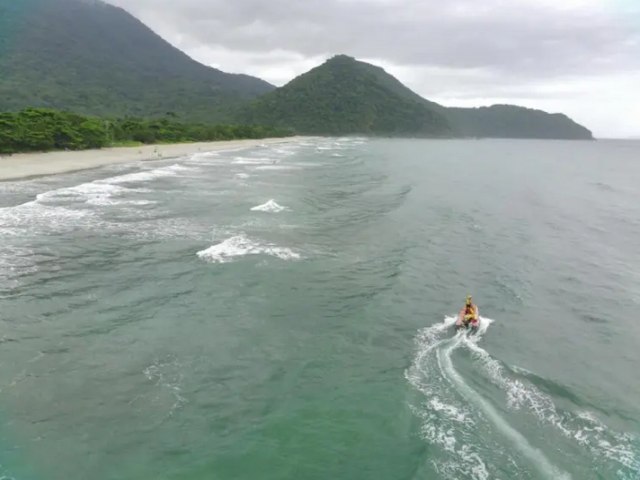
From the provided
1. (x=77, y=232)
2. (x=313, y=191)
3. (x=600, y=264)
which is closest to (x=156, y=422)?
(x=77, y=232)

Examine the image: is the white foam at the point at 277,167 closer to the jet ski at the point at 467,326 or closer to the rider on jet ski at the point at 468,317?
the rider on jet ski at the point at 468,317

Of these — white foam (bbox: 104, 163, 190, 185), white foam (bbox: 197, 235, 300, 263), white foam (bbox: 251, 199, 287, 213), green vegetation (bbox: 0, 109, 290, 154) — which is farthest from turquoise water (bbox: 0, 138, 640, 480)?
green vegetation (bbox: 0, 109, 290, 154)

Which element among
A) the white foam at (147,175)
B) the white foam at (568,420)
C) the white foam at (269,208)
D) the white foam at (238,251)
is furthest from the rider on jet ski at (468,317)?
the white foam at (147,175)

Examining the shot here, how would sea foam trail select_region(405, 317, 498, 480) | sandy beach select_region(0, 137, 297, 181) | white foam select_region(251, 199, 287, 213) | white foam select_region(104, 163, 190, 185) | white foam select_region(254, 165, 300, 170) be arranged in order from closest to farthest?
sea foam trail select_region(405, 317, 498, 480) → white foam select_region(251, 199, 287, 213) → sandy beach select_region(0, 137, 297, 181) → white foam select_region(104, 163, 190, 185) → white foam select_region(254, 165, 300, 170)

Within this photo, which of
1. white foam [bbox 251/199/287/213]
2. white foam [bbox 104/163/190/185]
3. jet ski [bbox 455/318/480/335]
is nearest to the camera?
jet ski [bbox 455/318/480/335]

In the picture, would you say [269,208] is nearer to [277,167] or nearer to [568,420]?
[568,420]

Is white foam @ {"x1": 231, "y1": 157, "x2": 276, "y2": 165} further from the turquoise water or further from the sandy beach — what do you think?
the turquoise water

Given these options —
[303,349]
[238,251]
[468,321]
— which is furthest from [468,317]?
[238,251]
